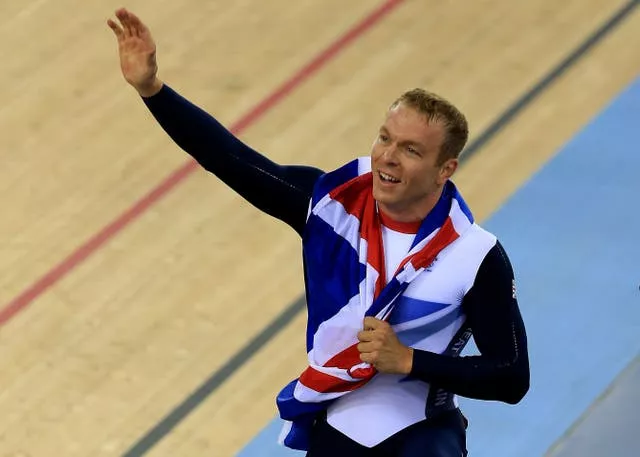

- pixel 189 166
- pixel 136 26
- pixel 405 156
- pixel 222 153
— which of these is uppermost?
pixel 189 166

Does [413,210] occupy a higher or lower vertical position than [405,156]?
lower

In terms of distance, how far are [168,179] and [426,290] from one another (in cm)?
336

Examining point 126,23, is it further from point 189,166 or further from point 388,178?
point 189,166

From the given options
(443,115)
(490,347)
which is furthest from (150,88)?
(490,347)

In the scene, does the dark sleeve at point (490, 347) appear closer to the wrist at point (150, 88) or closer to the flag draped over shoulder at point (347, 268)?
the flag draped over shoulder at point (347, 268)

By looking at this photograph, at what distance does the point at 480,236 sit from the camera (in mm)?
3525

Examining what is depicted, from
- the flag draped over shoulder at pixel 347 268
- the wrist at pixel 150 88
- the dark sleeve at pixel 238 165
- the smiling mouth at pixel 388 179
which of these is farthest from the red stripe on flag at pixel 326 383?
the wrist at pixel 150 88

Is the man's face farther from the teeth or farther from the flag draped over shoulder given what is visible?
the flag draped over shoulder

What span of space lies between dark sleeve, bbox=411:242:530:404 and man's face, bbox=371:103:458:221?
10.4 inches

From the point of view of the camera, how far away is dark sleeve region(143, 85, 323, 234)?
3.66m

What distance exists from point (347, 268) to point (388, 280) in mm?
120

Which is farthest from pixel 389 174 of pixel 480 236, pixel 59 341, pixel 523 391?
pixel 59 341

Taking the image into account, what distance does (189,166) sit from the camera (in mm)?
6785

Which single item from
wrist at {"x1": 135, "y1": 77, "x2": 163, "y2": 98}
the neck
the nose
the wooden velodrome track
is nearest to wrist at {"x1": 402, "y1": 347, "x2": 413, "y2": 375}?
the neck
